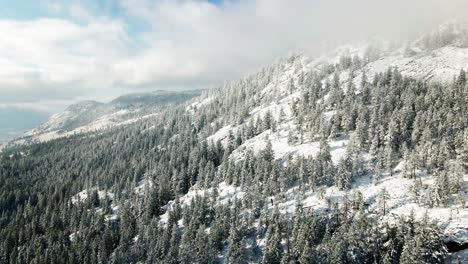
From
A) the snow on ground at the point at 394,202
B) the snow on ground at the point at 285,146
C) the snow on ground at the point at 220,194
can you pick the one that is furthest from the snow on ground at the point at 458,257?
the snow on ground at the point at 220,194

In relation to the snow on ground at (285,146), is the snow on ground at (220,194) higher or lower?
lower

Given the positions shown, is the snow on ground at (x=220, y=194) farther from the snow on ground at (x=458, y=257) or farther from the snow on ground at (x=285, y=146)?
the snow on ground at (x=458, y=257)

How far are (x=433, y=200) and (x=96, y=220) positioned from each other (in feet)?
Result: 438

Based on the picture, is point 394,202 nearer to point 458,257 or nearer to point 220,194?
point 458,257

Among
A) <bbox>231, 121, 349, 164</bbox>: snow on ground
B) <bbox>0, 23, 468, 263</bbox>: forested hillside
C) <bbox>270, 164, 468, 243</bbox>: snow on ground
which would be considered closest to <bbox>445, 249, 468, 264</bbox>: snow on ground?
<bbox>0, 23, 468, 263</bbox>: forested hillside

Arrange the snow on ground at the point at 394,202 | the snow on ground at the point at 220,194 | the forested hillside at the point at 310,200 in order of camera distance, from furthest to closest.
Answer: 1. the snow on ground at the point at 220,194
2. the forested hillside at the point at 310,200
3. the snow on ground at the point at 394,202

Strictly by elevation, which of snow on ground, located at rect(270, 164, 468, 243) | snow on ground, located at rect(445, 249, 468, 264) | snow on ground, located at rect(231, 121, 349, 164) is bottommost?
snow on ground, located at rect(445, 249, 468, 264)

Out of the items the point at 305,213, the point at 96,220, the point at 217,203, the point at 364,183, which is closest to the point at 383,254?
the point at 305,213

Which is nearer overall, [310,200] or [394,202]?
[394,202]

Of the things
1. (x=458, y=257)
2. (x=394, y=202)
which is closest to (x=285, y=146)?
(x=394, y=202)

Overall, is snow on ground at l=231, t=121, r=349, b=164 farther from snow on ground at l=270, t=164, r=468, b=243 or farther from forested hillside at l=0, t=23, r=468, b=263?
snow on ground at l=270, t=164, r=468, b=243

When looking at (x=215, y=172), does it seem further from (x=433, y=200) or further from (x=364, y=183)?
(x=433, y=200)

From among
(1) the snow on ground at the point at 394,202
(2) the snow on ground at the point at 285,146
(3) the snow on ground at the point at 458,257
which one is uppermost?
(2) the snow on ground at the point at 285,146

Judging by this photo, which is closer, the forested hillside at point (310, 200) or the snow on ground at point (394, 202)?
the snow on ground at point (394, 202)
